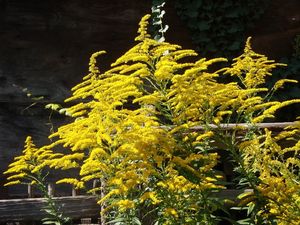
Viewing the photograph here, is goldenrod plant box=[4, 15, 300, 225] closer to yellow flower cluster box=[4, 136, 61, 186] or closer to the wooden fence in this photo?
yellow flower cluster box=[4, 136, 61, 186]

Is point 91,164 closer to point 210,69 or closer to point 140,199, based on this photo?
point 140,199

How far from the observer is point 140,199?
2850 mm

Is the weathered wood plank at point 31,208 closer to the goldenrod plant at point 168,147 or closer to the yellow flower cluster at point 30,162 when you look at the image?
the yellow flower cluster at point 30,162

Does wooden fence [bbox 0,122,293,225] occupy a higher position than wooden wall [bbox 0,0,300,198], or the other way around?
wooden wall [bbox 0,0,300,198]

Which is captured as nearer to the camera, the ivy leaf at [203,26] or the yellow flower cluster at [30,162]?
the yellow flower cluster at [30,162]

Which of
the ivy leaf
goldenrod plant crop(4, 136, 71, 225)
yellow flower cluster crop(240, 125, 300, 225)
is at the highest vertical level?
the ivy leaf

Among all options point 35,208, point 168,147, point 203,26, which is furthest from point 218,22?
point 168,147

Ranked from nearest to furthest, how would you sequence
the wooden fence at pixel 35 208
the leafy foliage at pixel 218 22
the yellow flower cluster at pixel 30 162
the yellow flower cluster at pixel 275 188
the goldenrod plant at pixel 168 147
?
the goldenrod plant at pixel 168 147 → the yellow flower cluster at pixel 275 188 → the yellow flower cluster at pixel 30 162 → the wooden fence at pixel 35 208 → the leafy foliage at pixel 218 22

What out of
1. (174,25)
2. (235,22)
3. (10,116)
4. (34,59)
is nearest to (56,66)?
(34,59)

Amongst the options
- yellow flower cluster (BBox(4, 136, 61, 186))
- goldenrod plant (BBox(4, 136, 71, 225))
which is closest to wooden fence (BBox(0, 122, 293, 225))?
goldenrod plant (BBox(4, 136, 71, 225))

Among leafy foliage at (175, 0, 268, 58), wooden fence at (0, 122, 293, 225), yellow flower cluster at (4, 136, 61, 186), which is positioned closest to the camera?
yellow flower cluster at (4, 136, 61, 186)

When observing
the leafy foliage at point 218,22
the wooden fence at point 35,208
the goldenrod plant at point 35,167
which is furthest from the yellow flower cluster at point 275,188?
the leafy foliage at point 218,22

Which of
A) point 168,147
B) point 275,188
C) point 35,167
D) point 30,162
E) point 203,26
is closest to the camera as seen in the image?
point 168,147

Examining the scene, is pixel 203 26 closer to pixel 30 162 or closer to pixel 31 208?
pixel 31 208
